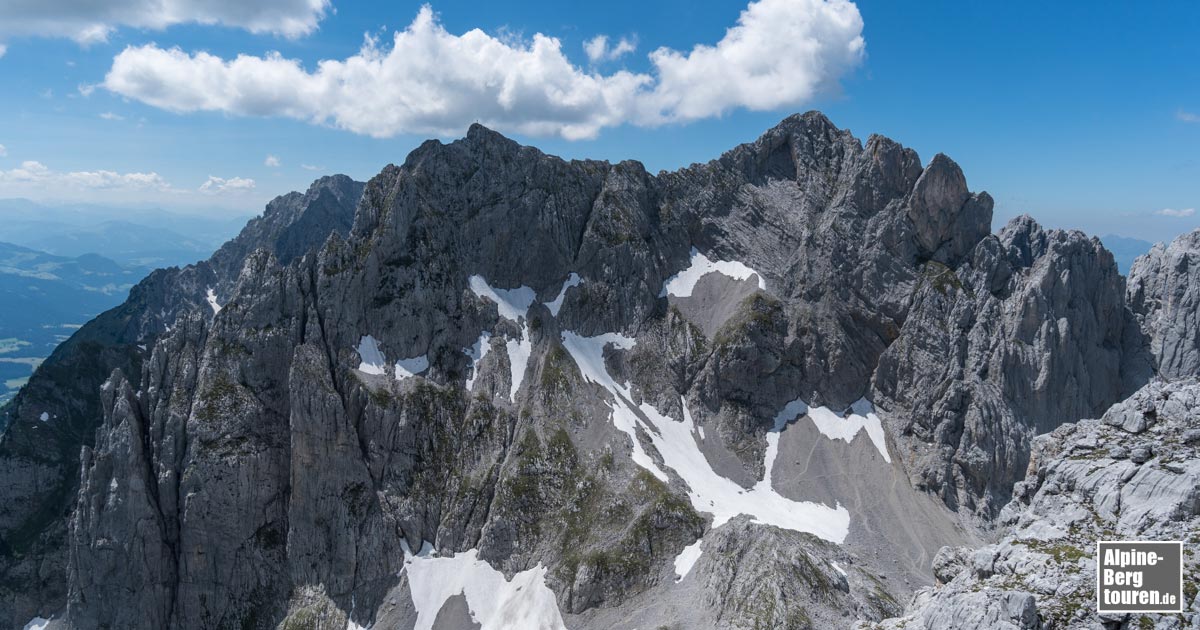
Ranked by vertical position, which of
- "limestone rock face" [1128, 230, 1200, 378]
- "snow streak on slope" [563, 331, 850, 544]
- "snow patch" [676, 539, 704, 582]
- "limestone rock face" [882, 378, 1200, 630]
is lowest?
"snow patch" [676, 539, 704, 582]

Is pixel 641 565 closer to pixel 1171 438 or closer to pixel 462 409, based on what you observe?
pixel 462 409

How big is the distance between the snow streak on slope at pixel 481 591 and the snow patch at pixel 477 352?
87.1ft

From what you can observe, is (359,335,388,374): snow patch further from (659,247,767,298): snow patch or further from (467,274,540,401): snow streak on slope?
(659,247,767,298): snow patch

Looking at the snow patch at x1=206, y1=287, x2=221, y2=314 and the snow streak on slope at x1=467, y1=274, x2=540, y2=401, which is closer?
the snow streak on slope at x1=467, y1=274, x2=540, y2=401

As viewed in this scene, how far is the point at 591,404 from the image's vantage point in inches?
3844

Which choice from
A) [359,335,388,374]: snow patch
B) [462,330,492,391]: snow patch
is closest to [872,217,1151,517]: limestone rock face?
[462,330,492,391]: snow patch

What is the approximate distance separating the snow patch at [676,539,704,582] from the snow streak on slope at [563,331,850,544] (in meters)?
4.09

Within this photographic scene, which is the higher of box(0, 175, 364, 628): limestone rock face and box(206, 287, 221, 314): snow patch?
box(206, 287, 221, 314): snow patch

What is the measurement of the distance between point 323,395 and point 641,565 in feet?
166

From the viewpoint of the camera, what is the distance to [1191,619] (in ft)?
66.8

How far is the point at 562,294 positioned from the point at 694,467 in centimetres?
3973

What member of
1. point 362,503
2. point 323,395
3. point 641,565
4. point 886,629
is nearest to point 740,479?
point 641,565

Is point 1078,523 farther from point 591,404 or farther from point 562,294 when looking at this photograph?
point 562,294

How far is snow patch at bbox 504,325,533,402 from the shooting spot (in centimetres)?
10116
